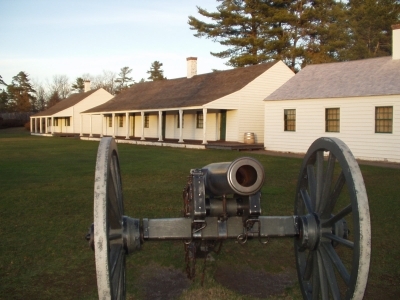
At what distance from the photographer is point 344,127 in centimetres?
2145

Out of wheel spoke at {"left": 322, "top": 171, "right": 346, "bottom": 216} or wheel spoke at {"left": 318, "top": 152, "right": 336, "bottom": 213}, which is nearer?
wheel spoke at {"left": 322, "top": 171, "right": 346, "bottom": 216}

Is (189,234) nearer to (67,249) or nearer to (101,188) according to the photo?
(101,188)

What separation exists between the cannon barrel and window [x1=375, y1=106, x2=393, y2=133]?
18.3 metres

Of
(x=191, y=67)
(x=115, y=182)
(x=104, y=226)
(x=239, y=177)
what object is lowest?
(x=104, y=226)

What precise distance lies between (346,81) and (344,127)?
2.48 m

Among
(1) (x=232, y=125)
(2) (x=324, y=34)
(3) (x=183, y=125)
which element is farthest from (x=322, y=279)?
(2) (x=324, y=34)

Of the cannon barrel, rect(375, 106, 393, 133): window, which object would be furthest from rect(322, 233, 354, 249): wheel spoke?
rect(375, 106, 393, 133): window

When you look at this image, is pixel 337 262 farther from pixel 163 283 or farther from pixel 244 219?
pixel 163 283

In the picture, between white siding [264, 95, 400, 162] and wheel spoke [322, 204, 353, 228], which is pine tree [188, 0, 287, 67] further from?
wheel spoke [322, 204, 353, 228]

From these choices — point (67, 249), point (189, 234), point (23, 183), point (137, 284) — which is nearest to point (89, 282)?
point (137, 284)

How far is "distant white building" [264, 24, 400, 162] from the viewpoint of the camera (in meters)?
19.8

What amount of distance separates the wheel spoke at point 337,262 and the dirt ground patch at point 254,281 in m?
1.26

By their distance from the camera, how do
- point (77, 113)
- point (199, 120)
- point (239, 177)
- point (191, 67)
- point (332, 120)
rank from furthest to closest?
point (77, 113), point (191, 67), point (199, 120), point (332, 120), point (239, 177)

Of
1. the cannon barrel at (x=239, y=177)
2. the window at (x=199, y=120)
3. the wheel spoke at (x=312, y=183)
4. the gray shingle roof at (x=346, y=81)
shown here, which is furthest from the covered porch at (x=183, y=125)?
the cannon barrel at (x=239, y=177)
